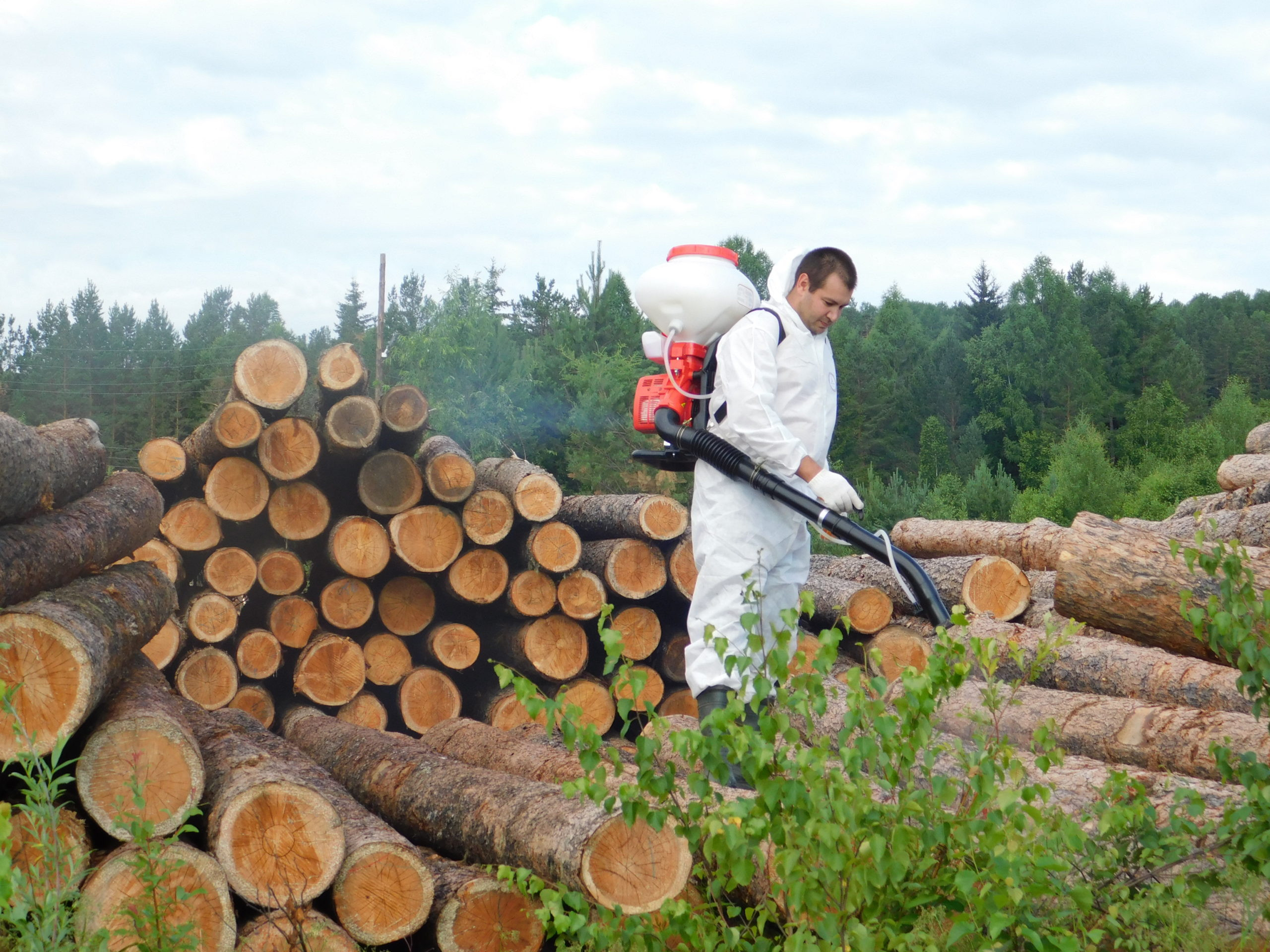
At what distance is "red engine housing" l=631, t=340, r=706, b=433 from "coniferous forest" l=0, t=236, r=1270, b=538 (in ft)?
44.0

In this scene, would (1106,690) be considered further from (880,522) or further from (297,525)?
(880,522)

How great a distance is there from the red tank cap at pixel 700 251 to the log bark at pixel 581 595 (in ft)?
8.26

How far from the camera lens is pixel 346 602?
6.39 meters

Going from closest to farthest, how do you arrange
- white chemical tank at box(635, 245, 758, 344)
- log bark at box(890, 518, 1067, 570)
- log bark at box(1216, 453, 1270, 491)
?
white chemical tank at box(635, 245, 758, 344) → log bark at box(890, 518, 1067, 570) → log bark at box(1216, 453, 1270, 491)

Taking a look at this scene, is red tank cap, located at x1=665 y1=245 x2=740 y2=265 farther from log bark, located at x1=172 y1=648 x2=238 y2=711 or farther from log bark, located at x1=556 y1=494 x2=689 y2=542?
log bark, located at x1=172 y1=648 x2=238 y2=711

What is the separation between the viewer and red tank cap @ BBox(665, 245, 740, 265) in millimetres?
4145

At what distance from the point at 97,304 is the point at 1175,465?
54.3 meters

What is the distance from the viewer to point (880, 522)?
22.8m

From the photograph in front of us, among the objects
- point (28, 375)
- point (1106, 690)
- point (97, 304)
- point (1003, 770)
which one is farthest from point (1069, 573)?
point (97, 304)

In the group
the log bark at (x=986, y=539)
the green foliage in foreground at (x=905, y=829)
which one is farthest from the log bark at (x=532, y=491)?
the green foliage in foreground at (x=905, y=829)

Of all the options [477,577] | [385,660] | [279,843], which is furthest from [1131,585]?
[385,660]

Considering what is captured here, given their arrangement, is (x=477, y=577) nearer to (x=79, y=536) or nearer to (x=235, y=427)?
(x=235, y=427)

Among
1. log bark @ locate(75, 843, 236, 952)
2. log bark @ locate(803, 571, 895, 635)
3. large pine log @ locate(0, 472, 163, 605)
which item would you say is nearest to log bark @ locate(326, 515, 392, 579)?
large pine log @ locate(0, 472, 163, 605)

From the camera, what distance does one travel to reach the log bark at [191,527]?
6.39 metres
